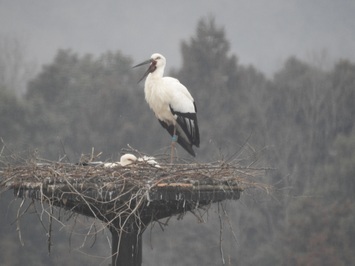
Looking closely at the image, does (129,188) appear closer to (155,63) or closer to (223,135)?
(155,63)

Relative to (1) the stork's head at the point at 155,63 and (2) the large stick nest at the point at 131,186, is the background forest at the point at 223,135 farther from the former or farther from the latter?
(2) the large stick nest at the point at 131,186

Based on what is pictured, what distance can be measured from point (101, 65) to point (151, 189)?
2168 cm

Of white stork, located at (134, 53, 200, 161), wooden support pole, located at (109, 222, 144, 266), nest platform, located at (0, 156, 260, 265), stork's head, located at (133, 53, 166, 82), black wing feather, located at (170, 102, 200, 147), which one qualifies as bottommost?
wooden support pole, located at (109, 222, 144, 266)

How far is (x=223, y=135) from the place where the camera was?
24.1 m

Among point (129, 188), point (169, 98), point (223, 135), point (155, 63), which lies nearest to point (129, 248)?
point (129, 188)

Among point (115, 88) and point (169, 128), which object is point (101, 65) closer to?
point (115, 88)

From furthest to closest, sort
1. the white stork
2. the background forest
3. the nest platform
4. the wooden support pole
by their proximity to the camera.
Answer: the background forest < the white stork < the wooden support pole < the nest platform

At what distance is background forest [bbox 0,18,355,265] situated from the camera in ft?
67.4

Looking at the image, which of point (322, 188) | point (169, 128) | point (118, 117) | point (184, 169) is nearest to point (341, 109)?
point (322, 188)

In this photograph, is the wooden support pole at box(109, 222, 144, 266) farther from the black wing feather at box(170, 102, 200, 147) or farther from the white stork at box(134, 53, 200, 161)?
the black wing feather at box(170, 102, 200, 147)

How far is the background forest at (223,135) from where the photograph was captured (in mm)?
20547

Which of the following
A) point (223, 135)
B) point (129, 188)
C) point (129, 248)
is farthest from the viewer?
point (223, 135)

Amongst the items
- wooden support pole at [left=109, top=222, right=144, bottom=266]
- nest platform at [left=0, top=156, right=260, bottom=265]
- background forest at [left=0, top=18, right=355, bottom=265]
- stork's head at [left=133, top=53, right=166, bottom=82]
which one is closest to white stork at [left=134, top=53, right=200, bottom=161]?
stork's head at [left=133, top=53, right=166, bottom=82]

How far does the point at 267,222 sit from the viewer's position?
2195 cm
